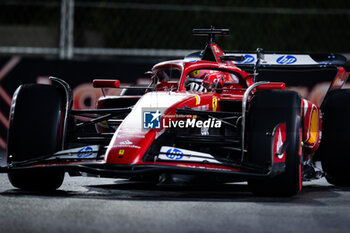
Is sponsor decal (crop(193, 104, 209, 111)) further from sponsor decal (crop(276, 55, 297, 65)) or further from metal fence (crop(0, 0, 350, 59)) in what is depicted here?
metal fence (crop(0, 0, 350, 59))

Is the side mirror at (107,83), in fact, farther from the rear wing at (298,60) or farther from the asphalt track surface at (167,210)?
the rear wing at (298,60)

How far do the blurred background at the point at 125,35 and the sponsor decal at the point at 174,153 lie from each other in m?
5.77

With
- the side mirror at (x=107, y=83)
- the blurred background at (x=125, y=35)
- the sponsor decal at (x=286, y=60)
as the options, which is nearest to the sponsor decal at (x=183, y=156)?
the side mirror at (x=107, y=83)

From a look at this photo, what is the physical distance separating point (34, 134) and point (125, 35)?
13050 millimetres

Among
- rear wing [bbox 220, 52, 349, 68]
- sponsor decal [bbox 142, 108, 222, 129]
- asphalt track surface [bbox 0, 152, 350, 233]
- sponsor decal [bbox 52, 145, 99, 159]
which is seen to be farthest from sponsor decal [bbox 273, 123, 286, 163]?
rear wing [bbox 220, 52, 349, 68]

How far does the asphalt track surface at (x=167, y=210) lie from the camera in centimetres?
491

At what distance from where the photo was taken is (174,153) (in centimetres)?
639

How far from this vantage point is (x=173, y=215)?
541 centimetres

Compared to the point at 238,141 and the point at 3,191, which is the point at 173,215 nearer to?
the point at 238,141

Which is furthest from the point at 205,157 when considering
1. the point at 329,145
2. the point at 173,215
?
the point at 329,145

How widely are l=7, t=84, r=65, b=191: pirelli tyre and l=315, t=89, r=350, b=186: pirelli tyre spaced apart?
2993mm

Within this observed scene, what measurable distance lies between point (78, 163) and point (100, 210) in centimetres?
97

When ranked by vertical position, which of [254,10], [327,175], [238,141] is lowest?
Result: [327,175]

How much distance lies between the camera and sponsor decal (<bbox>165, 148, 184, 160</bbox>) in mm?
6359
